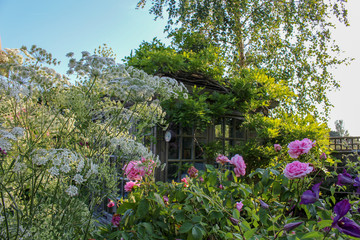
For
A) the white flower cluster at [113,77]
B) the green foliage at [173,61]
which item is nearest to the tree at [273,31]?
the green foliage at [173,61]

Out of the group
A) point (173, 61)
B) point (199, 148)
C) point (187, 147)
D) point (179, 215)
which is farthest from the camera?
point (199, 148)

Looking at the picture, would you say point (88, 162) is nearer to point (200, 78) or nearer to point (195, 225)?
point (195, 225)

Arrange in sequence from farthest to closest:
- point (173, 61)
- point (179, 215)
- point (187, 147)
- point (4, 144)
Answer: point (187, 147) < point (173, 61) < point (179, 215) < point (4, 144)

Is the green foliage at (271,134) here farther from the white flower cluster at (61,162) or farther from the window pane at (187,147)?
the white flower cluster at (61,162)

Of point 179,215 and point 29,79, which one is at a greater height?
point 29,79

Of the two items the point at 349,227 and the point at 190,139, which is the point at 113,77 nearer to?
the point at 349,227

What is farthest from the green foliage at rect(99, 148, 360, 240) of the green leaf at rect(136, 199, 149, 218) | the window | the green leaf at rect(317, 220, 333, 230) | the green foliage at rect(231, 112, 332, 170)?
the green foliage at rect(231, 112, 332, 170)

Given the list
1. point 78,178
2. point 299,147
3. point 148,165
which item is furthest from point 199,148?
point 78,178

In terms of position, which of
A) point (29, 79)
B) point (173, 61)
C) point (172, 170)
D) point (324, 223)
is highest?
point (173, 61)

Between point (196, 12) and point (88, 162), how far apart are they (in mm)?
7859

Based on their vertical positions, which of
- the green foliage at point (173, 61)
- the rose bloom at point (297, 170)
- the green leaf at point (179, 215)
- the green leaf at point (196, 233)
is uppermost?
the green foliage at point (173, 61)

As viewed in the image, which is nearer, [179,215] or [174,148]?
[179,215]

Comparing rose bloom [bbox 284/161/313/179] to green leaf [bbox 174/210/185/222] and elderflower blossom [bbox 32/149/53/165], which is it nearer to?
green leaf [bbox 174/210/185/222]

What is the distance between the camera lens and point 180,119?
3926 mm
